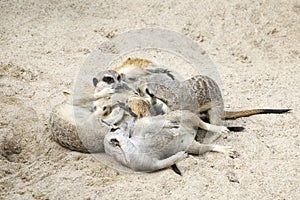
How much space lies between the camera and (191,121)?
305 cm

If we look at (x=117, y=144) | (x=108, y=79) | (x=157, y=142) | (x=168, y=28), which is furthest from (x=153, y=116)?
(x=168, y=28)

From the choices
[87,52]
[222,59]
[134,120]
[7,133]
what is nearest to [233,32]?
[222,59]

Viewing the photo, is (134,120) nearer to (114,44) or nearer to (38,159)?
(38,159)

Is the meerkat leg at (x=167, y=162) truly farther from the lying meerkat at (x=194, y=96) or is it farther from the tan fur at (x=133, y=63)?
the tan fur at (x=133, y=63)

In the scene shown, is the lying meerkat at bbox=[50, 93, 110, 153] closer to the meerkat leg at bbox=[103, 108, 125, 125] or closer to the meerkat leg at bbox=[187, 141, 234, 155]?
the meerkat leg at bbox=[103, 108, 125, 125]

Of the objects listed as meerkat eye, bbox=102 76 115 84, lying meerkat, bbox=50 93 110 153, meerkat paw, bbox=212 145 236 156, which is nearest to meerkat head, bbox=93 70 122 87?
meerkat eye, bbox=102 76 115 84

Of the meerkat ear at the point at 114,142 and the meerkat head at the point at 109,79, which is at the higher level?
the meerkat head at the point at 109,79

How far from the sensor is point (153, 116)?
3.10 m

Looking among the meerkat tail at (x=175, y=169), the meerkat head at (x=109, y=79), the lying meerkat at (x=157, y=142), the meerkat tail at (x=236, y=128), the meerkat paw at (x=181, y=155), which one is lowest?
the meerkat tail at (x=236, y=128)

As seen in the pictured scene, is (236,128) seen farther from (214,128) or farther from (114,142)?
(114,142)

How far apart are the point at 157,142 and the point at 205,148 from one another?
0.31m

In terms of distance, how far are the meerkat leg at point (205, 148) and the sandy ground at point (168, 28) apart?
40 mm

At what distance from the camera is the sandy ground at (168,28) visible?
110 inches

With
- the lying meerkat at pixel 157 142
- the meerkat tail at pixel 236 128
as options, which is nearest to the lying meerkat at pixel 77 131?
the lying meerkat at pixel 157 142
